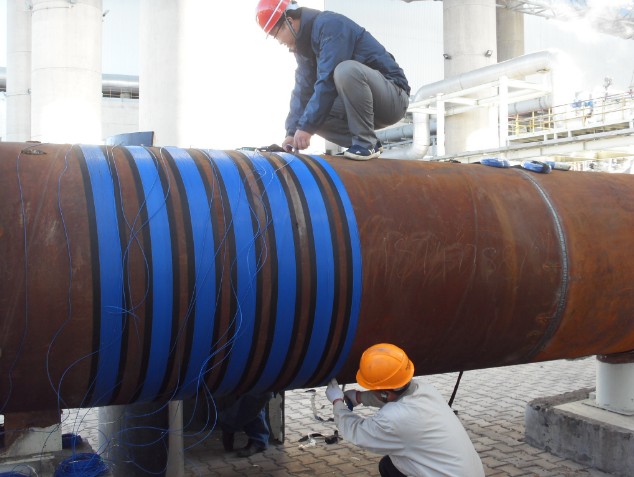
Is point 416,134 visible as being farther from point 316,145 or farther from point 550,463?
point 550,463

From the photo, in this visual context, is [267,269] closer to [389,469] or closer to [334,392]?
[334,392]

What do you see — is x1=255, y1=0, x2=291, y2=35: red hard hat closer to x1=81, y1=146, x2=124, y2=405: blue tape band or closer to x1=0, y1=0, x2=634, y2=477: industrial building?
x1=0, y1=0, x2=634, y2=477: industrial building

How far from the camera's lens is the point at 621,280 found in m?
3.61

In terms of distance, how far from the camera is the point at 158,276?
103 inches

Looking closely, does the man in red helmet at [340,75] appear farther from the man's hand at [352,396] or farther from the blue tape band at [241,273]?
the man's hand at [352,396]

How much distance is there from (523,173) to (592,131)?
16.5 m

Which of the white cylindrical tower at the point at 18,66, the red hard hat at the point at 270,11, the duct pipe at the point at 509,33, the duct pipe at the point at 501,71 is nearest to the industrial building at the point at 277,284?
the red hard hat at the point at 270,11

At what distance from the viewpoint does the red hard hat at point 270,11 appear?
3.87 m

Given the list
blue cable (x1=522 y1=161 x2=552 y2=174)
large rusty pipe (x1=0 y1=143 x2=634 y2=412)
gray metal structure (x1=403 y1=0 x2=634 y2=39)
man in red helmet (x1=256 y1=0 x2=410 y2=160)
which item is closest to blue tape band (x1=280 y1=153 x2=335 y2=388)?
large rusty pipe (x1=0 y1=143 x2=634 y2=412)

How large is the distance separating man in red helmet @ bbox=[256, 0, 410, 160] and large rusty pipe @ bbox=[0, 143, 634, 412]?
0.54 metres

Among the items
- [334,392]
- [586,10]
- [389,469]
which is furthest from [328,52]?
[586,10]

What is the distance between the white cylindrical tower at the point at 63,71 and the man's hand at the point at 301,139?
1248cm

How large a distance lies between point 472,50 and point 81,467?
67.4 feet

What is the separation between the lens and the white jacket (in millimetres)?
3074
